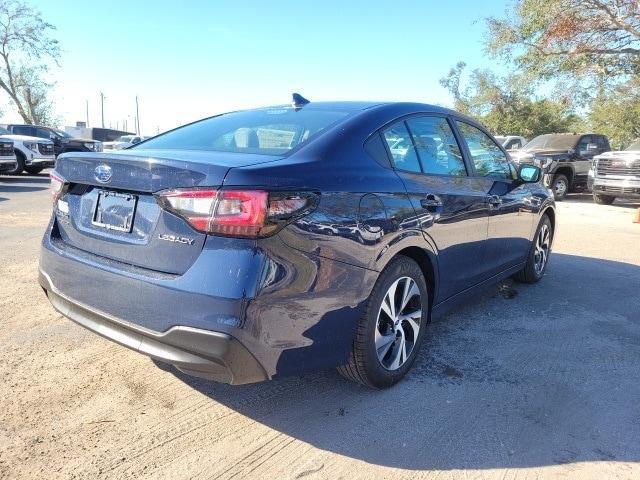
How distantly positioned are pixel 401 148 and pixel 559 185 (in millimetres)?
13683

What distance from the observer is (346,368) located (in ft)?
9.32

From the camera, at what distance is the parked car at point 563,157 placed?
14.8m

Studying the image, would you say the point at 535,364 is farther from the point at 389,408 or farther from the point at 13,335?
the point at 13,335

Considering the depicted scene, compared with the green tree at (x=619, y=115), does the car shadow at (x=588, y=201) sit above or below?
below

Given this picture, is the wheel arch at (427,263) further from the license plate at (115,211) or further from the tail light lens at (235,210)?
the license plate at (115,211)

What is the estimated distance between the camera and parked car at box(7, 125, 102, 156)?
19872mm

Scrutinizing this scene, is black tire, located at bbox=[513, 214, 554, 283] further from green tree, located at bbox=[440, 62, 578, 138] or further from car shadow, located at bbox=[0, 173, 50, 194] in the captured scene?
green tree, located at bbox=[440, 62, 578, 138]

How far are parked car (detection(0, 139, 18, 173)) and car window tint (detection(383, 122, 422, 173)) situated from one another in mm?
14436

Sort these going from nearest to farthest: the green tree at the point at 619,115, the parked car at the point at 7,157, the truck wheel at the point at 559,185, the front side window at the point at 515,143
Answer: the parked car at the point at 7,157
the truck wheel at the point at 559,185
the front side window at the point at 515,143
the green tree at the point at 619,115

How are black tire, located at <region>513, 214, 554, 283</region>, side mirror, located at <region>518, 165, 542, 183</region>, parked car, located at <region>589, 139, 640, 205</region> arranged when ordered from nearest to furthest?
side mirror, located at <region>518, 165, 542, 183</region>
black tire, located at <region>513, 214, 554, 283</region>
parked car, located at <region>589, 139, 640, 205</region>

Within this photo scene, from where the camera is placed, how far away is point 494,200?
4.05 metres

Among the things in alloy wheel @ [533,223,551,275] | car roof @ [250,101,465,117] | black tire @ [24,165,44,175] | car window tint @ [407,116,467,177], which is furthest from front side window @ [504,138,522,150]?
car roof @ [250,101,465,117]

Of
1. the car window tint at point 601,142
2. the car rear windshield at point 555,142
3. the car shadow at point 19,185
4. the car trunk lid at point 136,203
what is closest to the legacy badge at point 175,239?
the car trunk lid at point 136,203

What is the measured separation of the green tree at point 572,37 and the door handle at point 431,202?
1750 centimetres
